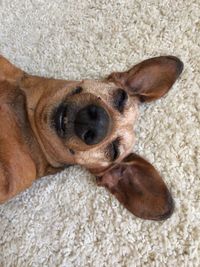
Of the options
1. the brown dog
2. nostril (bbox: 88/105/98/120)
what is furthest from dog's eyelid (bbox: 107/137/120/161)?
nostril (bbox: 88/105/98/120)

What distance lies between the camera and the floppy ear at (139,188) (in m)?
1.72

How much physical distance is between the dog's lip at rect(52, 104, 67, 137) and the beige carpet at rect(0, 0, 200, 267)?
1.14 feet

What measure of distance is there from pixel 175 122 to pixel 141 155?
0.21 metres

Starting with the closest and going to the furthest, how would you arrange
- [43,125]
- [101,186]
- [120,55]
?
[43,125]
[101,186]
[120,55]

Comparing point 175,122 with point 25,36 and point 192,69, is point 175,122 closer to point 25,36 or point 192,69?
point 192,69

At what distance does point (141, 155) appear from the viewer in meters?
1.90

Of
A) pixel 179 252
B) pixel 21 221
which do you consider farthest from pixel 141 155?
pixel 21 221

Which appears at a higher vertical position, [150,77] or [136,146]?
[150,77]

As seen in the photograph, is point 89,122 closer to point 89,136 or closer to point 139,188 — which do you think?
point 89,136

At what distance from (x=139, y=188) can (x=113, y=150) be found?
0.62ft

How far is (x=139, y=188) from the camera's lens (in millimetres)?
1779

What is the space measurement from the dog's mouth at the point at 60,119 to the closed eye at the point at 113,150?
0.22m

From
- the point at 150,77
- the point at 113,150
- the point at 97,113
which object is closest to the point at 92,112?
the point at 97,113

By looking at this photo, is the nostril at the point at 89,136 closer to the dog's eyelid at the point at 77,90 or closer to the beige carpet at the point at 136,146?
the dog's eyelid at the point at 77,90
